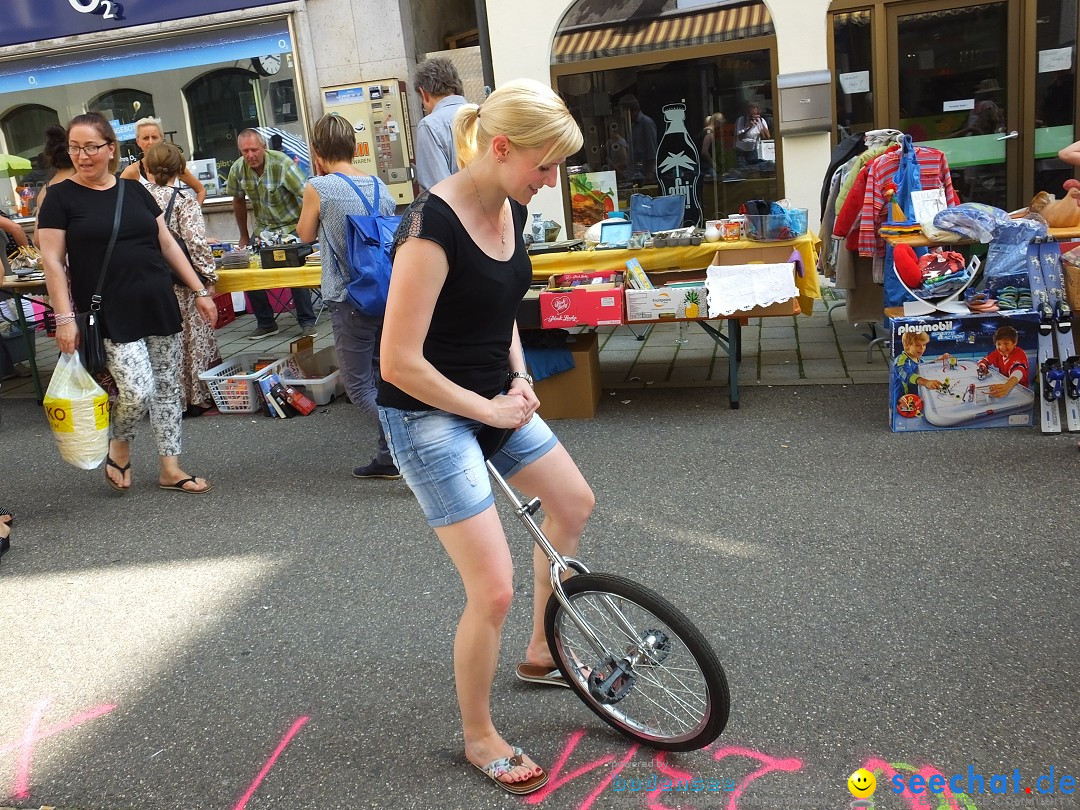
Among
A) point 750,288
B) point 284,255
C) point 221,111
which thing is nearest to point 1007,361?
point 750,288

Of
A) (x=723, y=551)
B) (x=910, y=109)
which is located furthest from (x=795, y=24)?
(x=723, y=551)

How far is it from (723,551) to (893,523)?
0.74 meters

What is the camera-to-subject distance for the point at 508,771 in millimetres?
2537

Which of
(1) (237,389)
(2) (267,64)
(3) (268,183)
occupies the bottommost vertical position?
(1) (237,389)

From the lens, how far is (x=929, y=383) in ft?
16.4

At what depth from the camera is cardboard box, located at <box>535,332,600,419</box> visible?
18.9ft

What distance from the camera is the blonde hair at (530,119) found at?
2105 millimetres

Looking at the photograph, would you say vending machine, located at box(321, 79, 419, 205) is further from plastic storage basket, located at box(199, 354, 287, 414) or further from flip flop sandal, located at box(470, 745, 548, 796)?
flip flop sandal, located at box(470, 745, 548, 796)

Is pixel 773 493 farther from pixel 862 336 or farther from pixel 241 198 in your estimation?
pixel 241 198

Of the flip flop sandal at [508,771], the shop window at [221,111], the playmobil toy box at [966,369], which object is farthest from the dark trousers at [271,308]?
the flip flop sandal at [508,771]

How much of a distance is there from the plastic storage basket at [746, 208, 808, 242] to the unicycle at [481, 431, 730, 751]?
12.2 feet

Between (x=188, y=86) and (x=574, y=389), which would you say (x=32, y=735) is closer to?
(x=574, y=389)

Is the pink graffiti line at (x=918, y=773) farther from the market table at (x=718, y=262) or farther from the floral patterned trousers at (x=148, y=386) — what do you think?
the floral patterned trousers at (x=148, y=386)

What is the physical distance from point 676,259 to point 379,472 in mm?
2287
